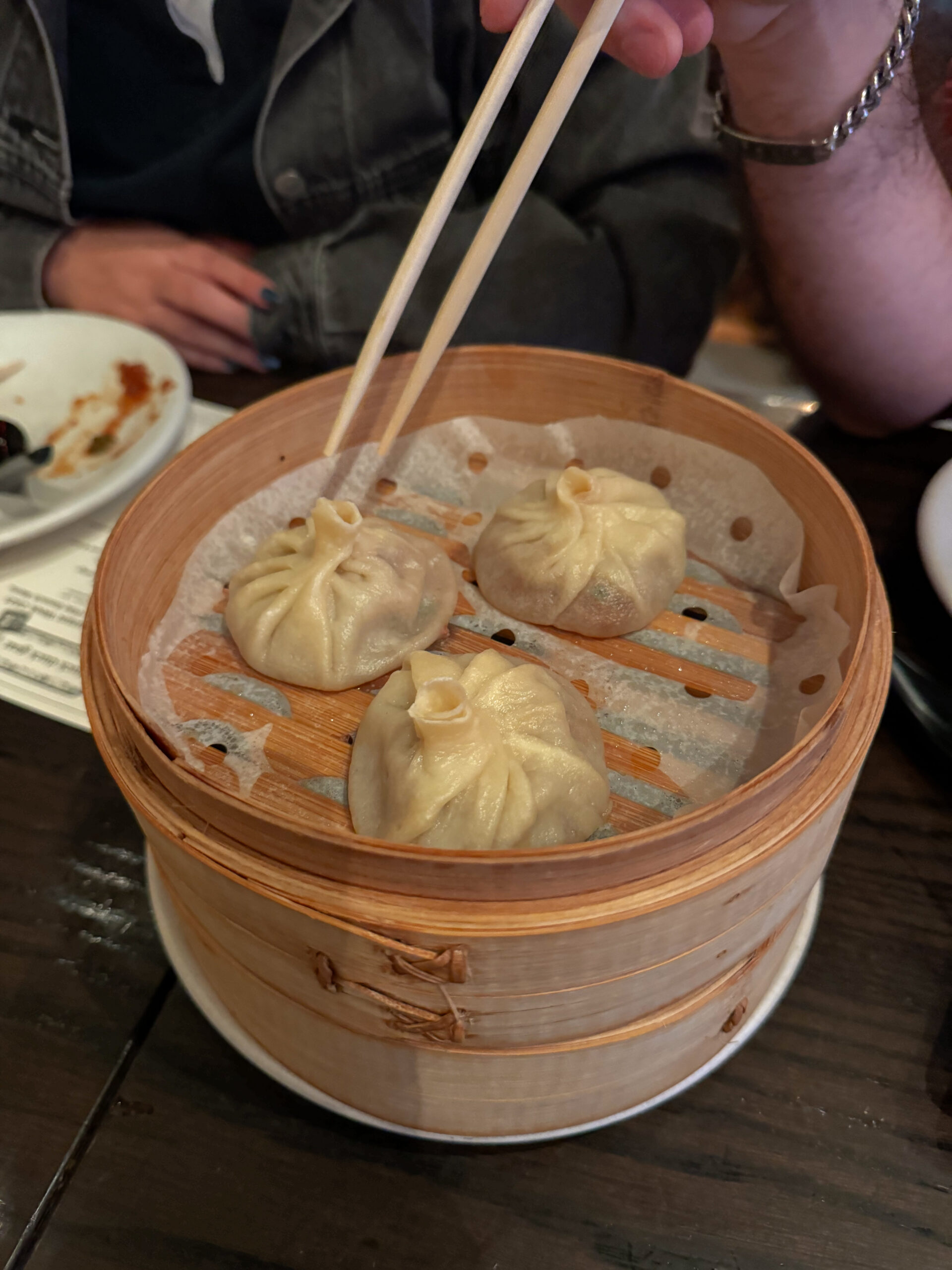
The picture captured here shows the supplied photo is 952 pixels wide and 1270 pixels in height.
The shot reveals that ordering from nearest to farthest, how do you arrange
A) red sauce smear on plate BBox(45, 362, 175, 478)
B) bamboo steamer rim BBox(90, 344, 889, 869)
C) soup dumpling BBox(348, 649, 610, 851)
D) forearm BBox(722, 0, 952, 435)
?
bamboo steamer rim BBox(90, 344, 889, 869)
soup dumpling BBox(348, 649, 610, 851)
forearm BBox(722, 0, 952, 435)
red sauce smear on plate BBox(45, 362, 175, 478)

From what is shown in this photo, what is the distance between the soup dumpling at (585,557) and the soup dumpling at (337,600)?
10 centimetres

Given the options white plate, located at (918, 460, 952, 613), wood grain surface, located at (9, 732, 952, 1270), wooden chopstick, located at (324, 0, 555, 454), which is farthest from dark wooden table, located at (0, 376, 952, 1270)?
wooden chopstick, located at (324, 0, 555, 454)

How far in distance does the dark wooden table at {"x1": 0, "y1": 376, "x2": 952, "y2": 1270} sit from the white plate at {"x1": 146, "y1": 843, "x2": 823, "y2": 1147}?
2cm

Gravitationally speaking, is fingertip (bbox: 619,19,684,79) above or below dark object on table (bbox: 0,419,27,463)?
above

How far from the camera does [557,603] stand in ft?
4.02

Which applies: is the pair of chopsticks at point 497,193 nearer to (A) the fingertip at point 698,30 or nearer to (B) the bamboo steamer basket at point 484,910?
(A) the fingertip at point 698,30

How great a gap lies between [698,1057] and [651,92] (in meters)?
1.63

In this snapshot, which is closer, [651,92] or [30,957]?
[30,957]

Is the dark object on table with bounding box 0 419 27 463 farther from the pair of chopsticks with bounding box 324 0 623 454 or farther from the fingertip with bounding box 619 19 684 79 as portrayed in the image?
the fingertip with bounding box 619 19 684 79

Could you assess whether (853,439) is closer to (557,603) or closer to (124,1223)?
(557,603)

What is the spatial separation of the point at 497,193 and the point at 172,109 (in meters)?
1.07

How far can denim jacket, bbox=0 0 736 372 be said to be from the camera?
1.56 metres

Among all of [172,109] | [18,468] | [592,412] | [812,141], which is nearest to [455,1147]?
[592,412]

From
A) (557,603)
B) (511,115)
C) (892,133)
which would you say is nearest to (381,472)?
(557,603)
